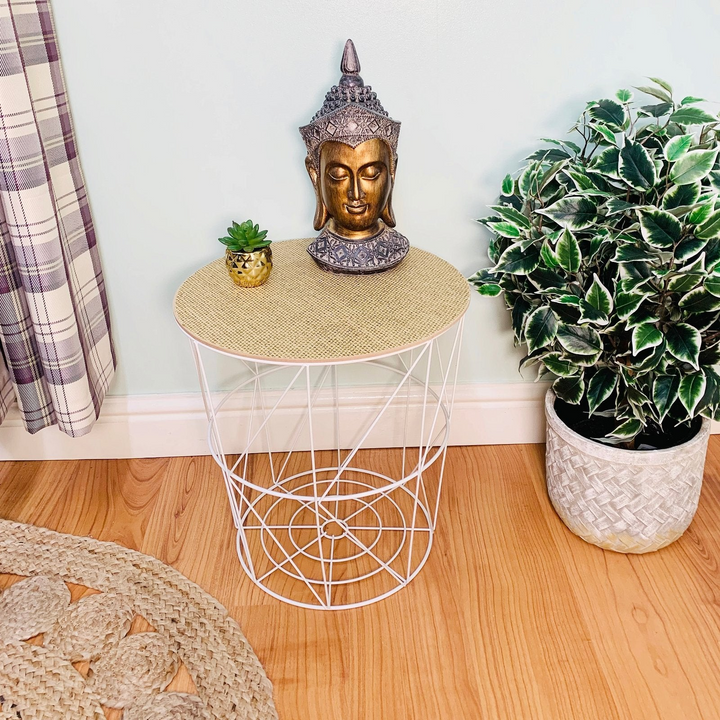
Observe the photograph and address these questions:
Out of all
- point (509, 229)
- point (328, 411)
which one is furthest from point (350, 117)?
point (328, 411)

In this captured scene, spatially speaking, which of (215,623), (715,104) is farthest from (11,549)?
(715,104)

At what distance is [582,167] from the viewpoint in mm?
1099

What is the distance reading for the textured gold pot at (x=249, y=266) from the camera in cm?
111

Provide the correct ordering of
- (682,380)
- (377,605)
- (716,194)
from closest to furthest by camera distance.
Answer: (716,194), (682,380), (377,605)

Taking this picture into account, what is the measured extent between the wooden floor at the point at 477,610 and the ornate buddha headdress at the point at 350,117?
75 centimetres

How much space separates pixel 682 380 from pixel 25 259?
107 cm

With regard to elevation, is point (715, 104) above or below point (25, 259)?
above

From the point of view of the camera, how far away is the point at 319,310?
1.06m

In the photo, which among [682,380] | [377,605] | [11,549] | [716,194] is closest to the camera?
[716,194]

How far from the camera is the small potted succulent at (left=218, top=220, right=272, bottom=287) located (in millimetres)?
1101

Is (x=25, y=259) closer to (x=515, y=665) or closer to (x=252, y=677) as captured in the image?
(x=252, y=677)

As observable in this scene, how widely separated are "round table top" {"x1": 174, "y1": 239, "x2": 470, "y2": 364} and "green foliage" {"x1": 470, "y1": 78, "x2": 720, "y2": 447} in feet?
0.39

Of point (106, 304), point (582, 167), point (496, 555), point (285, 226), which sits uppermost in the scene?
point (582, 167)

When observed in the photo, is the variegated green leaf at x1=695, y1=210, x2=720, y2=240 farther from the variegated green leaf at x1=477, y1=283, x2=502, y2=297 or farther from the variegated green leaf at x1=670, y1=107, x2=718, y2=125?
the variegated green leaf at x1=477, y1=283, x2=502, y2=297
